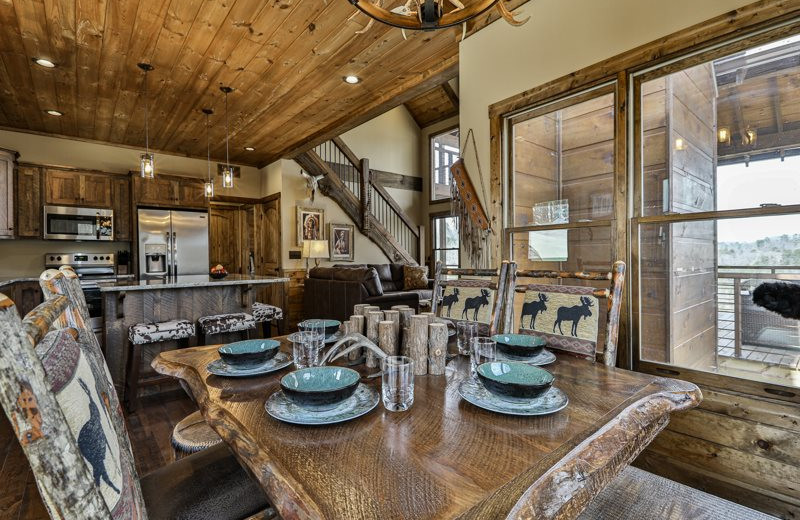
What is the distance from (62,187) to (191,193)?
1.50 m

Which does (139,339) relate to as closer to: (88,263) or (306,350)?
(306,350)

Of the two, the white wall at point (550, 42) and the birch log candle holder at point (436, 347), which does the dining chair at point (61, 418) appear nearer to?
the birch log candle holder at point (436, 347)

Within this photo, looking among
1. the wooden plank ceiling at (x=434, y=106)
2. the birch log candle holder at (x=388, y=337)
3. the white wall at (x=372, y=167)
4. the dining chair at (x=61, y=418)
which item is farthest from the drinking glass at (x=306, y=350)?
the wooden plank ceiling at (x=434, y=106)

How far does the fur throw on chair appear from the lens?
1.22 m

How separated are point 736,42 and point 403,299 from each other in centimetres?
434

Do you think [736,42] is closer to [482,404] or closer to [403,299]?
[482,404]

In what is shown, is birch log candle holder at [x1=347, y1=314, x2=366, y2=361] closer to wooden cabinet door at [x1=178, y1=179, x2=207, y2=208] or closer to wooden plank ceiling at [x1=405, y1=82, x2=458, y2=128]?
wooden cabinet door at [x1=178, y1=179, x2=207, y2=208]

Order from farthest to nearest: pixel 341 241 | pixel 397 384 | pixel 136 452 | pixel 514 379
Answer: pixel 341 241
pixel 136 452
pixel 514 379
pixel 397 384

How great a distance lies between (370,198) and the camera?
7805 mm

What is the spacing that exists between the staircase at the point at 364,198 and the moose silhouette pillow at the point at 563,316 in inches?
220

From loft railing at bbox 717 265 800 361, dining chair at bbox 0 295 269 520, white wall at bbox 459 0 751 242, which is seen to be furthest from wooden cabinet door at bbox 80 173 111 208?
loft railing at bbox 717 265 800 361

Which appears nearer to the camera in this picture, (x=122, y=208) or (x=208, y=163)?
(x=122, y=208)

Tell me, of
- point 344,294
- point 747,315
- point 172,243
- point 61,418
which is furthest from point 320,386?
point 172,243

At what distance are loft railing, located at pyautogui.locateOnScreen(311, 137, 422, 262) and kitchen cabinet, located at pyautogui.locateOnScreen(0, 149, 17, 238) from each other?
156 inches
